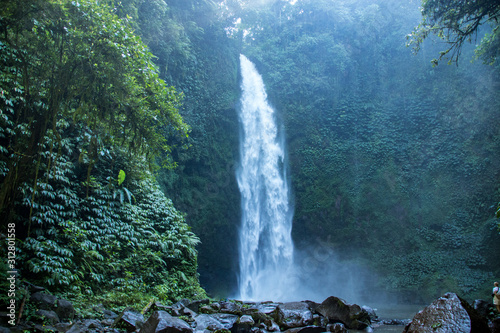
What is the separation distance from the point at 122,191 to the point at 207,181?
8025 millimetres

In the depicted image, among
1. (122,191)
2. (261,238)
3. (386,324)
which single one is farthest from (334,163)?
(122,191)

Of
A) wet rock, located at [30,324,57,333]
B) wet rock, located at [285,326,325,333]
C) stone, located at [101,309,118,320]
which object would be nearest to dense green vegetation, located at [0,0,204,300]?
stone, located at [101,309,118,320]

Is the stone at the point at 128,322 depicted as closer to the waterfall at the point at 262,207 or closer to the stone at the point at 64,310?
the stone at the point at 64,310

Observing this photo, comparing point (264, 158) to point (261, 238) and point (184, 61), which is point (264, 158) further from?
point (184, 61)

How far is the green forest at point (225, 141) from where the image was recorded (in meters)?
6.36

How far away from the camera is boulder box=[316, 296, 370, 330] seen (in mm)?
6627

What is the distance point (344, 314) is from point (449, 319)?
3045 mm

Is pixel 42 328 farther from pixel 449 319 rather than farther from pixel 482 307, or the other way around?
pixel 482 307

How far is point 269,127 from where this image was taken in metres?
19.3

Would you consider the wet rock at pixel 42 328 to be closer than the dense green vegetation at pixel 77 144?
Yes

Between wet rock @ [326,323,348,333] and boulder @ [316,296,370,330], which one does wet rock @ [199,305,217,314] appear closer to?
boulder @ [316,296,370,330]

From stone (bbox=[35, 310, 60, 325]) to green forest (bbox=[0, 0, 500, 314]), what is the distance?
0.45 meters

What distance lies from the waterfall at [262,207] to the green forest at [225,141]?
0.71 metres

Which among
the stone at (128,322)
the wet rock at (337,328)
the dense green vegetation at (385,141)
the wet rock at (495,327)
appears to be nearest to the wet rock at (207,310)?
the stone at (128,322)
